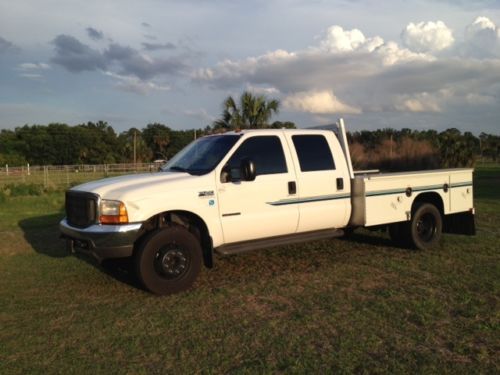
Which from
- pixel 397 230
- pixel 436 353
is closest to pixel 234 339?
pixel 436 353

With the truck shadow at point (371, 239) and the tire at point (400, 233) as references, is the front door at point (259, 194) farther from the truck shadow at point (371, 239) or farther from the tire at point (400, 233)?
the truck shadow at point (371, 239)

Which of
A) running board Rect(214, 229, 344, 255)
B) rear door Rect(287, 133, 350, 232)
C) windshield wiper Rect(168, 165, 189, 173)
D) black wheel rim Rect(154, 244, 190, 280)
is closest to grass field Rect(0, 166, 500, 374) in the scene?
black wheel rim Rect(154, 244, 190, 280)

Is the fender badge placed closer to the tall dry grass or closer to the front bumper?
the front bumper

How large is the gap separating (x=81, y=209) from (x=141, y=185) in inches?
32.5

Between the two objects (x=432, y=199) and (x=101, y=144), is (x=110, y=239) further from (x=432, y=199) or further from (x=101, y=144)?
(x=101, y=144)

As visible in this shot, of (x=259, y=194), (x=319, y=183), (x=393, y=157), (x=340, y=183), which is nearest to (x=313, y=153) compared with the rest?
(x=319, y=183)

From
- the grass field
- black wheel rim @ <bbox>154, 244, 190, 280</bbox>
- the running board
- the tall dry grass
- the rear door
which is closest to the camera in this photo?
the grass field

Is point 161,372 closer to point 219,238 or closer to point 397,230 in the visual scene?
point 219,238

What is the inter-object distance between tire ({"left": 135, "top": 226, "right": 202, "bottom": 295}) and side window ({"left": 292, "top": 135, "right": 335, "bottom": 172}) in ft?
6.50

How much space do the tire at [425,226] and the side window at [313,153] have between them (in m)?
1.91

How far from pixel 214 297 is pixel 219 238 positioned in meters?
0.79

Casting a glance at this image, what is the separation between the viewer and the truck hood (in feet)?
18.2

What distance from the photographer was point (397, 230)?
26.5 ft

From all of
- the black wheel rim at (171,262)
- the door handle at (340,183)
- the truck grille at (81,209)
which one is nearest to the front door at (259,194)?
the black wheel rim at (171,262)
